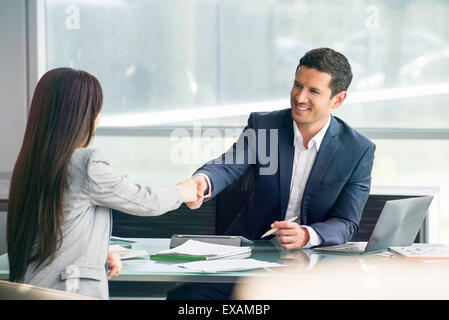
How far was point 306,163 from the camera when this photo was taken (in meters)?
2.38

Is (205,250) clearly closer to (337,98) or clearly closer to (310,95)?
(310,95)

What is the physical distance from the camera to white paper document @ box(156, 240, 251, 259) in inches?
68.3

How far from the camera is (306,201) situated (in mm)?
2262

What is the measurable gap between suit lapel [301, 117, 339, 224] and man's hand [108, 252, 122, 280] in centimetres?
91

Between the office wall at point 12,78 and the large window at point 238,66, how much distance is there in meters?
0.21

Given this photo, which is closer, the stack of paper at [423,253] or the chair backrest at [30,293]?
the chair backrest at [30,293]

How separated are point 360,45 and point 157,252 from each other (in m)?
2.62

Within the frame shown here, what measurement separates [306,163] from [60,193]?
4.03 feet

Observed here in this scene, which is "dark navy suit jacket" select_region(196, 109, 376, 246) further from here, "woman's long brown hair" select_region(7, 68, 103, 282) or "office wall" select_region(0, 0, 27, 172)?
"office wall" select_region(0, 0, 27, 172)

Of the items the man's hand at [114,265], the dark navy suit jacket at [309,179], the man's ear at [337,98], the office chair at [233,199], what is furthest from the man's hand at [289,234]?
the man's ear at [337,98]

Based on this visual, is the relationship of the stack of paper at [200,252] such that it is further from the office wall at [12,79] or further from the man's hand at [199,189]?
the office wall at [12,79]

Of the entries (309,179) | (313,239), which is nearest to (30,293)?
(313,239)

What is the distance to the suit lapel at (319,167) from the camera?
2.26 metres

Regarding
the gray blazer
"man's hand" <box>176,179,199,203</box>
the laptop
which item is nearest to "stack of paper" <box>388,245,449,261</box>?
the laptop
